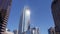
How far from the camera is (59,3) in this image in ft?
10.7

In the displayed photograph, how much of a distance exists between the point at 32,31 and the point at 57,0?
245 ft

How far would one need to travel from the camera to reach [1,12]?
9.76 feet

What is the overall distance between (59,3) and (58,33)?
3.25ft

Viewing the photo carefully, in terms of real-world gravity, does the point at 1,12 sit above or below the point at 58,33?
above

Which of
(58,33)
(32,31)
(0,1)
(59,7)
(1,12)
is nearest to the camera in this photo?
(0,1)

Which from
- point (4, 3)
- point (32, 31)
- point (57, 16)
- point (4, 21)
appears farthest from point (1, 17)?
point (32, 31)

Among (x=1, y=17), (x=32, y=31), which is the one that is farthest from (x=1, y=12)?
(x=32, y=31)

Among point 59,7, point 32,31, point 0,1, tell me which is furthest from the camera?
point 32,31

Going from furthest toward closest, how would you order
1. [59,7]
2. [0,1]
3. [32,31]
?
[32,31] → [59,7] → [0,1]

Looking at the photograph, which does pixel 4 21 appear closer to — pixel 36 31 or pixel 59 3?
pixel 59 3

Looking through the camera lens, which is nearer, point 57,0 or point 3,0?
point 3,0

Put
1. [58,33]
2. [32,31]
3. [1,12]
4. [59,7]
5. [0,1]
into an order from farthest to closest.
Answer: [32,31] → [58,33] → [59,7] → [1,12] → [0,1]

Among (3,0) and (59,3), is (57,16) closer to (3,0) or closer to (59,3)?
(59,3)

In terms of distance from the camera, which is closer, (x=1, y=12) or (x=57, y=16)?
(x=1, y=12)
